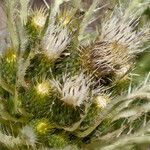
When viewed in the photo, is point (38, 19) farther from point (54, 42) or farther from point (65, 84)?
point (65, 84)

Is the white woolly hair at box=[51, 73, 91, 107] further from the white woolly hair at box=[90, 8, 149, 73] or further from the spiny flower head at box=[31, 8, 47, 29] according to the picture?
the spiny flower head at box=[31, 8, 47, 29]

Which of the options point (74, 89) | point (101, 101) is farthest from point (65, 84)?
point (101, 101)

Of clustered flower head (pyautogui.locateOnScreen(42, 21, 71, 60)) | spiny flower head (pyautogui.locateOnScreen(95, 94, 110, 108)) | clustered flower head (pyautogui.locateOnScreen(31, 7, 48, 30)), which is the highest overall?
clustered flower head (pyautogui.locateOnScreen(31, 7, 48, 30))

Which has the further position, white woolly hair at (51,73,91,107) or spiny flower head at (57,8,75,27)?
spiny flower head at (57,8,75,27)

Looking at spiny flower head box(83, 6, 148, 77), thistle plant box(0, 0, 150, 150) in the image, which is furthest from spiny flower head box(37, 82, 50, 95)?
spiny flower head box(83, 6, 148, 77)

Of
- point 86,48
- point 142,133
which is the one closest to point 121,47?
point 86,48

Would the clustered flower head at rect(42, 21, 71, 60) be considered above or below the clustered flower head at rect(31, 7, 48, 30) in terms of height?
below

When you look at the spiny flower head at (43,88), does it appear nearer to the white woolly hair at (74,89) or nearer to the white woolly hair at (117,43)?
the white woolly hair at (74,89)

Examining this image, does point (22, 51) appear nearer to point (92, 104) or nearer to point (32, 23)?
point (32, 23)
